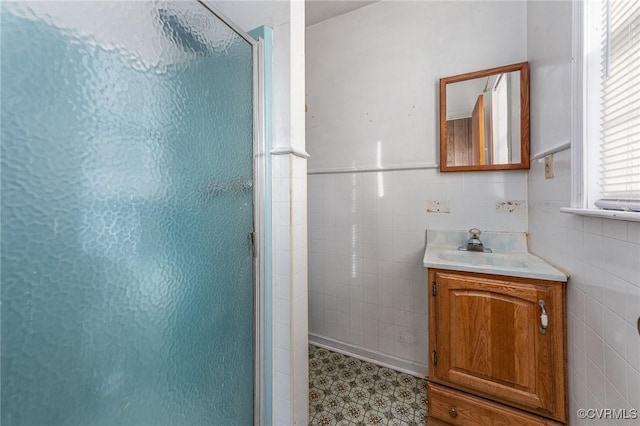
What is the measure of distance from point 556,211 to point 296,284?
1227 millimetres

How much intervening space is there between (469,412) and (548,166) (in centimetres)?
124

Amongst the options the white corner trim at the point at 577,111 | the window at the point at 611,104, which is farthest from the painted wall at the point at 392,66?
the window at the point at 611,104

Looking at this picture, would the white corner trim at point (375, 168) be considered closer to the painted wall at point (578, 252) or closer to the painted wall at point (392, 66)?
the painted wall at point (392, 66)

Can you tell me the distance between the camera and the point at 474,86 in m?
1.58

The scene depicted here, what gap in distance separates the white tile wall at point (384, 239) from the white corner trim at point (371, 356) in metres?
0.02

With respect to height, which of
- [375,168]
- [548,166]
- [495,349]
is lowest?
[495,349]

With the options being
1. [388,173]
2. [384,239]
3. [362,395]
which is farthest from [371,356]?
[388,173]

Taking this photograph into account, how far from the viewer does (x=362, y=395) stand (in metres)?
1.53

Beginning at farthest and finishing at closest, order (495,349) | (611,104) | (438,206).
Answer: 1. (438,206)
2. (495,349)
3. (611,104)

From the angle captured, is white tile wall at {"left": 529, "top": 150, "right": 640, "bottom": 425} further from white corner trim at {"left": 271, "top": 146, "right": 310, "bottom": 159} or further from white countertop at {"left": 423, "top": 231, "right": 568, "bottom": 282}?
white corner trim at {"left": 271, "top": 146, "right": 310, "bottom": 159}

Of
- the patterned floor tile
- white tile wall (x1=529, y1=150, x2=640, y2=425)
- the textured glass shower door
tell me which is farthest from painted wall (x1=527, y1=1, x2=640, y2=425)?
the textured glass shower door

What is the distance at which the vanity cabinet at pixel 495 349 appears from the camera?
106cm

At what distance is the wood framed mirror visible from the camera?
147 centimetres

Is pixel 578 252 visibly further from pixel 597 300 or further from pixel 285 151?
pixel 285 151
